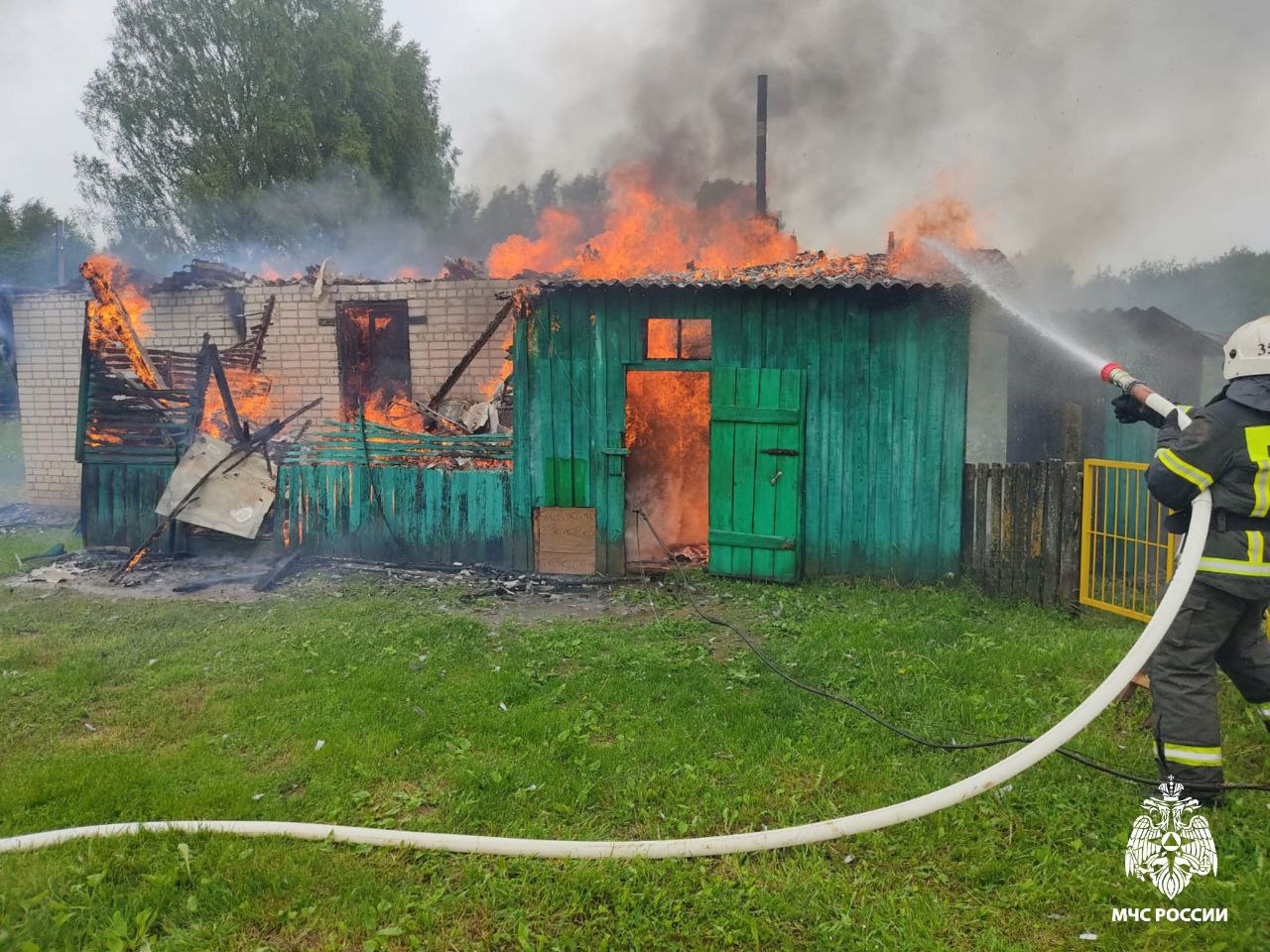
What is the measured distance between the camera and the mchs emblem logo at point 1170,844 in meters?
3.17

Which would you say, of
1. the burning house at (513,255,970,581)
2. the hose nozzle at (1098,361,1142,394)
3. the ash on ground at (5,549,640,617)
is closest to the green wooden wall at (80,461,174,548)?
the ash on ground at (5,549,640,617)

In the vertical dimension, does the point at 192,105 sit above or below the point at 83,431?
above

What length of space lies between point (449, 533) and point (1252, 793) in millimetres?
8288

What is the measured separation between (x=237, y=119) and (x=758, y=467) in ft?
84.6

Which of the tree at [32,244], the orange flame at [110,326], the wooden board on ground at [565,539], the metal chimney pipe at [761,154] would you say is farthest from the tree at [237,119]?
the wooden board on ground at [565,539]

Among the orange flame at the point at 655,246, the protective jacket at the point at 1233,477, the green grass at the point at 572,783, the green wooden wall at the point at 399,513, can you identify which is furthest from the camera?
the orange flame at the point at 655,246

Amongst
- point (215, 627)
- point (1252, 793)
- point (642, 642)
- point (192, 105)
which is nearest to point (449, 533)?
point (215, 627)

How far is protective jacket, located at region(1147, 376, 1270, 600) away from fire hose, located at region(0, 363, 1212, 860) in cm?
10

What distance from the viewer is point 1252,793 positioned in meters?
3.66

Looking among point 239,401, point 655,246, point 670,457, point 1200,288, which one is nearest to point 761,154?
point 655,246

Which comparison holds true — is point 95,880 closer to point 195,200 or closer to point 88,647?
point 88,647

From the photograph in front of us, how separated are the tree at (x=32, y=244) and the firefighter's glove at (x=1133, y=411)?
3640cm

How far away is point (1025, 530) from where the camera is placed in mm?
7621

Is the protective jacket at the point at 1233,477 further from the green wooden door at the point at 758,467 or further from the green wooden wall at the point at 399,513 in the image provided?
the green wooden wall at the point at 399,513
